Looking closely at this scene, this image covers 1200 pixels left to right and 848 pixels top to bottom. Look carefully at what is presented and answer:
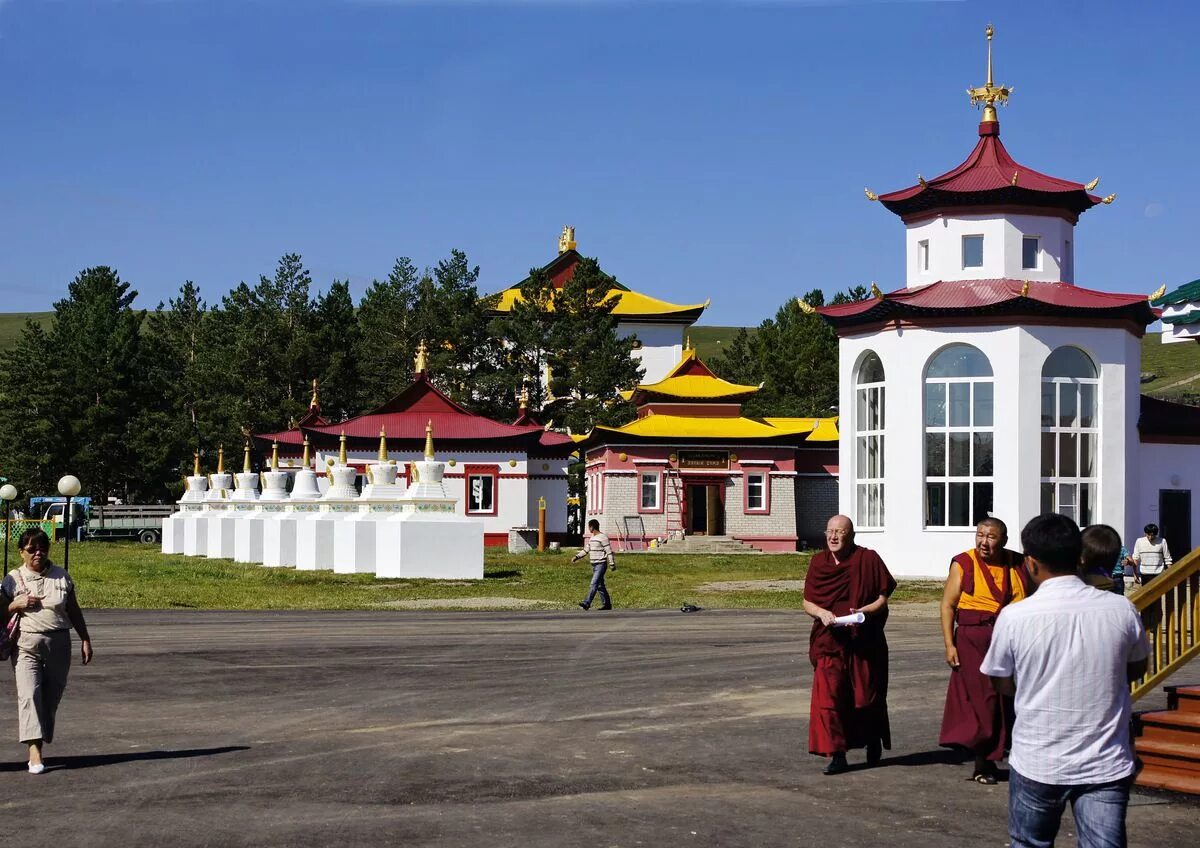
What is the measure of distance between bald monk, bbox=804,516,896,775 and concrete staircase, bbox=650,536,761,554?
45.5 metres

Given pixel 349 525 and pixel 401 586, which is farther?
pixel 349 525

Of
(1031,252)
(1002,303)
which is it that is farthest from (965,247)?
(1002,303)

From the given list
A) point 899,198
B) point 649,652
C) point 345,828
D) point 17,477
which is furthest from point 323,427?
point 345,828

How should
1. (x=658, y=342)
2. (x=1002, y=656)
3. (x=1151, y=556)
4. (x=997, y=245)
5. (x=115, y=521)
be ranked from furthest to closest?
(x=658, y=342), (x=115, y=521), (x=997, y=245), (x=1151, y=556), (x=1002, y=656)

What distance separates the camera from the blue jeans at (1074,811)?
604 centimetres

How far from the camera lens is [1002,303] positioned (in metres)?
39.6

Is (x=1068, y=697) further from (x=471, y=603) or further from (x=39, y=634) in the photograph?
(x=471, y=603)

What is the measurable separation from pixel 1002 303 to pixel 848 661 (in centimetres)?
2977

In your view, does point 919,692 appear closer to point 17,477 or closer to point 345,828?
point 345,828

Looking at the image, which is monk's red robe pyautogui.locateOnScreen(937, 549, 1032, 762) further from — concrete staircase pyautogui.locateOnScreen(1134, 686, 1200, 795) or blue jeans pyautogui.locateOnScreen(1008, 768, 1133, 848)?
blue jeans pyautogui.locateOnScreen(1008, 768, 1133, 848)

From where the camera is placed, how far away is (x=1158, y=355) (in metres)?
190

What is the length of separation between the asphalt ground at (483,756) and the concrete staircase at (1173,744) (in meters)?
0.28

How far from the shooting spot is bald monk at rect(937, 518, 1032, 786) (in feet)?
35.3

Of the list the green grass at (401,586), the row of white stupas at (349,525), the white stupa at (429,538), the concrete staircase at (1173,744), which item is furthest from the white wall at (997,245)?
the concrete staircase at (1173,744)
